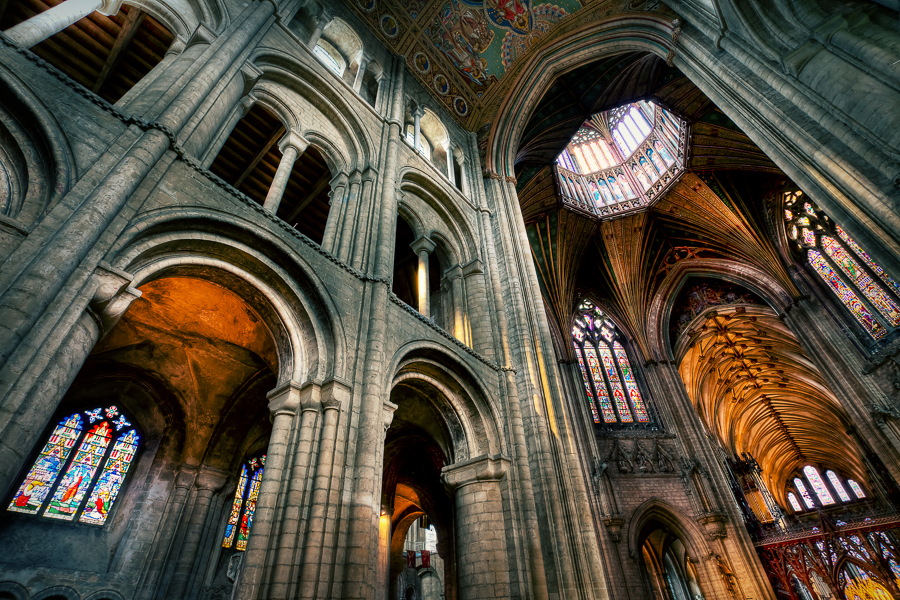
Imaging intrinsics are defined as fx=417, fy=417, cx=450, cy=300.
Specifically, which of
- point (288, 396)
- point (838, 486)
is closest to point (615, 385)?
point (288, 396)

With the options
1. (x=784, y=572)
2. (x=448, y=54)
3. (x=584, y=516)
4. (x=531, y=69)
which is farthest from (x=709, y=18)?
(x=784, y=572)

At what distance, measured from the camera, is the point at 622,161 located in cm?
2002

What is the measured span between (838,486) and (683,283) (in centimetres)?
2180

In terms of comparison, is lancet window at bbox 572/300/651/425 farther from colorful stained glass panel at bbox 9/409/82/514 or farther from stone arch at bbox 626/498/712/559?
colorful stained glass panel at bbox 9/409/82/514

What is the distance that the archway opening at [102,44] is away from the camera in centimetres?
730

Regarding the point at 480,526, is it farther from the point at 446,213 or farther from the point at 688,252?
the point at 688,252

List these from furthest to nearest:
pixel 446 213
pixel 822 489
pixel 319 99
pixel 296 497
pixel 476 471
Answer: pixel 822 489
pixel 446 213
pixel 319 99
pixel 476 471
pixel 296 497

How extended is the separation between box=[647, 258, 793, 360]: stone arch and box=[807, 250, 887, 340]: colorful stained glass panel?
4.82 ft

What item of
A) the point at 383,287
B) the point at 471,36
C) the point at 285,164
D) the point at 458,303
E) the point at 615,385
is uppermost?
the point at 471,36

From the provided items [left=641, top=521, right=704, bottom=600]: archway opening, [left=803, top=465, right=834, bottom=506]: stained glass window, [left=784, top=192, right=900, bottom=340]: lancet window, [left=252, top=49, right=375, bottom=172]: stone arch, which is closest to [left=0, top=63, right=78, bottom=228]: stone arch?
[left=252, top=49, right=375, bottom=172]: stone arch

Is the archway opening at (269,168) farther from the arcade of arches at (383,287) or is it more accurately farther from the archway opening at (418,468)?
the archway opening at (418,468)

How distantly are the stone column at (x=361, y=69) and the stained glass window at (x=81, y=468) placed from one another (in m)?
8.19

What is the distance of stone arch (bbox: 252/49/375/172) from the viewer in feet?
24.1

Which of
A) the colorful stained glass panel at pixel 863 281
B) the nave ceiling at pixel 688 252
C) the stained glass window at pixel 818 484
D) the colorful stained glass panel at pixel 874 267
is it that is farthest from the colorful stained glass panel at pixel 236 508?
the stained glass window at pixel 818 484
